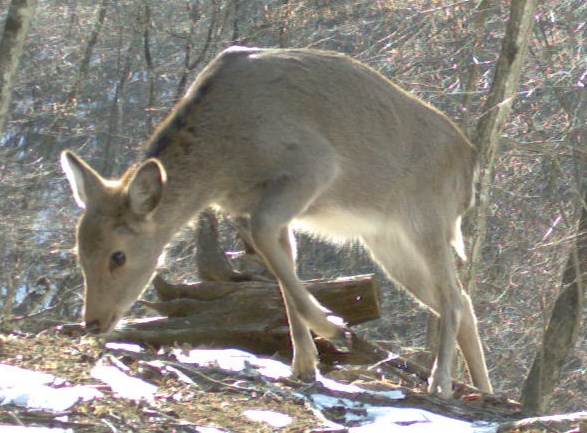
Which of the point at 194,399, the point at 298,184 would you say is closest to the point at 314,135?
the point at 298,184

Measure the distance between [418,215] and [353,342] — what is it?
3.82 ft

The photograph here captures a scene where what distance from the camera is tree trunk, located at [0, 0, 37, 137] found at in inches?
475

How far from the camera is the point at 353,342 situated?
8.85 m

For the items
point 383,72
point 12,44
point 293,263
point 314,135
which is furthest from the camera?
point 383,72

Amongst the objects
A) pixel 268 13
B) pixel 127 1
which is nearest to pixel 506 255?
pixel 268 13

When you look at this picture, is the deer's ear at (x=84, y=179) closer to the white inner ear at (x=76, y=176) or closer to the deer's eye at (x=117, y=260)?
the white inner ear at (x=76, y=176)

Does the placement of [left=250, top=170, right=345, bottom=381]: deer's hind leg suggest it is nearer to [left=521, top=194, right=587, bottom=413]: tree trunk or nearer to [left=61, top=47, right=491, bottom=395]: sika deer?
[left=61, top=47, right=491, bottom=395]: sika deer

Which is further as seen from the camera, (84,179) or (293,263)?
(293,263)

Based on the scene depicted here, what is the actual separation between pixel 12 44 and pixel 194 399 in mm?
6682

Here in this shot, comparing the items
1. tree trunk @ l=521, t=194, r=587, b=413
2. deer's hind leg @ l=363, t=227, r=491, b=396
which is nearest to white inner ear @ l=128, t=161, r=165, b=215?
deer's hind leg @ l=363, t=227, r=491, b=396

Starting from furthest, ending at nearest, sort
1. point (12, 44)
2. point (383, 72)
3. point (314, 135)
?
point (383, 72) → point (12, 44) → point (314, 135)

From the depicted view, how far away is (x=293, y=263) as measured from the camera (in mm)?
8602

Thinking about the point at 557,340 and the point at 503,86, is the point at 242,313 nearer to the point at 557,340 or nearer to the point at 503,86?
the point at 503,86

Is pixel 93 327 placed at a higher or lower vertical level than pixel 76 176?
lower
